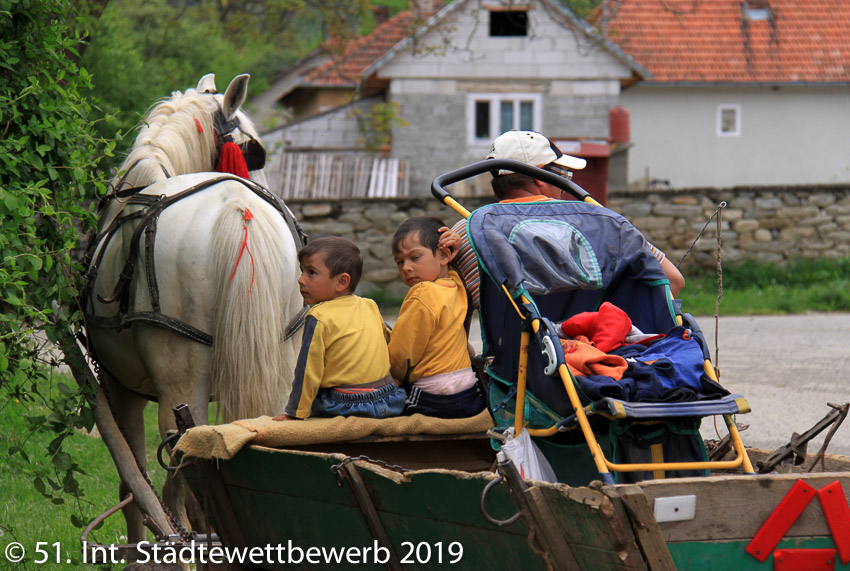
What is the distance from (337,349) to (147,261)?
1078mm

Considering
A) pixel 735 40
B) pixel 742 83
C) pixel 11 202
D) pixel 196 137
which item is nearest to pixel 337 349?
pixel 11 202

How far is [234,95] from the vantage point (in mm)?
5090

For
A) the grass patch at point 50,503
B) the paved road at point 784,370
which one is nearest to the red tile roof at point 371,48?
the paved road at point 784,370

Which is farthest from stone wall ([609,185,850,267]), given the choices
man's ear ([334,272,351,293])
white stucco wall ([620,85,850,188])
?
man's ear ([334,272,351,293])

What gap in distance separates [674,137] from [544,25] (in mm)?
6152

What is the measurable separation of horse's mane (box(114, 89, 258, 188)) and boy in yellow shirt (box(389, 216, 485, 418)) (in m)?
1.59

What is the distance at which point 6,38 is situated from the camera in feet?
12.7

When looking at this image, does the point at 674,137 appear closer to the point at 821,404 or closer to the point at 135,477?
the point at 821,404

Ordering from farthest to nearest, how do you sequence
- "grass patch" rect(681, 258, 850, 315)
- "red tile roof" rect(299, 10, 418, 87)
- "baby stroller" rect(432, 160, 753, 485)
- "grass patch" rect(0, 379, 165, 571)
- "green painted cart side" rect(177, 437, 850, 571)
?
"red tile roof" rect(299, 10, 418, 87) < "grass patch" rect(681, 258, 850, 315) < "grass patch" rect(0, 379, 165, 571) < "baby stroller" rect(432, 160, 753, 485) < "green painted cart side" rect(177, 437, 850, 571)

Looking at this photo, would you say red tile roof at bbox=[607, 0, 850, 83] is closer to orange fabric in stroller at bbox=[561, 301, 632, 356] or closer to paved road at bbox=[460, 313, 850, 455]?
paved road at bbox=[460, 313, 850, 455]

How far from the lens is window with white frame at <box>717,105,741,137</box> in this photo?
25.4m

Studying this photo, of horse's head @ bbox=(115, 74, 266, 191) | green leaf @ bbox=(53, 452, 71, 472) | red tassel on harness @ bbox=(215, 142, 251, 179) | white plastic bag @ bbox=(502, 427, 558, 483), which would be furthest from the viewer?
red tassel on harness @ bbox=(215, 142, 251, 179)

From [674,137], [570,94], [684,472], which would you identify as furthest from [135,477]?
[674,137]

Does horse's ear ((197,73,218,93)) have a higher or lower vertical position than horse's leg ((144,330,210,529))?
higher
